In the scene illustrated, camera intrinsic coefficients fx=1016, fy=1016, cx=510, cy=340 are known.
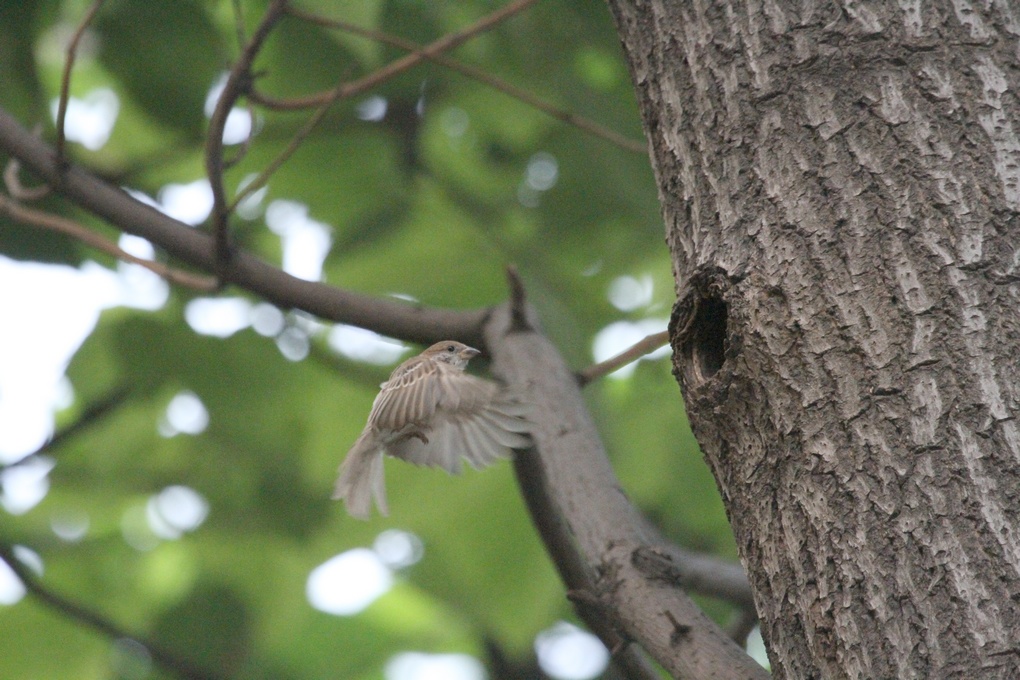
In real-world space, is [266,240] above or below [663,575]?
above

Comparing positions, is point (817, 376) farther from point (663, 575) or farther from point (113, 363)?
point (113, 363)

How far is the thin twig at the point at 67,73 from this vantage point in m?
2.96

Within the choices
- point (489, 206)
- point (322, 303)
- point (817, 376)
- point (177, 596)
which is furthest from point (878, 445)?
point (177, 596)

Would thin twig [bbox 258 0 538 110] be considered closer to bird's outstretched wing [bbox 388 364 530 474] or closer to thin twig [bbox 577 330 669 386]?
bird's outstretched wing [bbox 388 364 530 474]

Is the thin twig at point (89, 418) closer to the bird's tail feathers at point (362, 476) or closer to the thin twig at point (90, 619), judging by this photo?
the thin twig at point (90, 619)

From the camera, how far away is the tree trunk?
1679mm

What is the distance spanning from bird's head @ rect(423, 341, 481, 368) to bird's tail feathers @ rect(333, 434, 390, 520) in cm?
40

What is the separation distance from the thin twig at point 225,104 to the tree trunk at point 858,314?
128 centimetres

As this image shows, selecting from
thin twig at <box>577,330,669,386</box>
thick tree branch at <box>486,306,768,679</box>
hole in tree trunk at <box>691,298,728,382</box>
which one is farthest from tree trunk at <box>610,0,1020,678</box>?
thin twig at <box>577,330,669,386</box>

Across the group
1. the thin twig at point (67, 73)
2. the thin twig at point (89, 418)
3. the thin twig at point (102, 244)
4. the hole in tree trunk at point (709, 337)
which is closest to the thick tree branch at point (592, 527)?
the hole in tree trunk at point (709, 337)

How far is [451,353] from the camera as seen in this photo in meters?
3.79

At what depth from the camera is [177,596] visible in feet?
14.8

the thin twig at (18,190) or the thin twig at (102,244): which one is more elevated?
the thin twig at (18,190)

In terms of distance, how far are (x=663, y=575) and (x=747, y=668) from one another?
1.06ft
